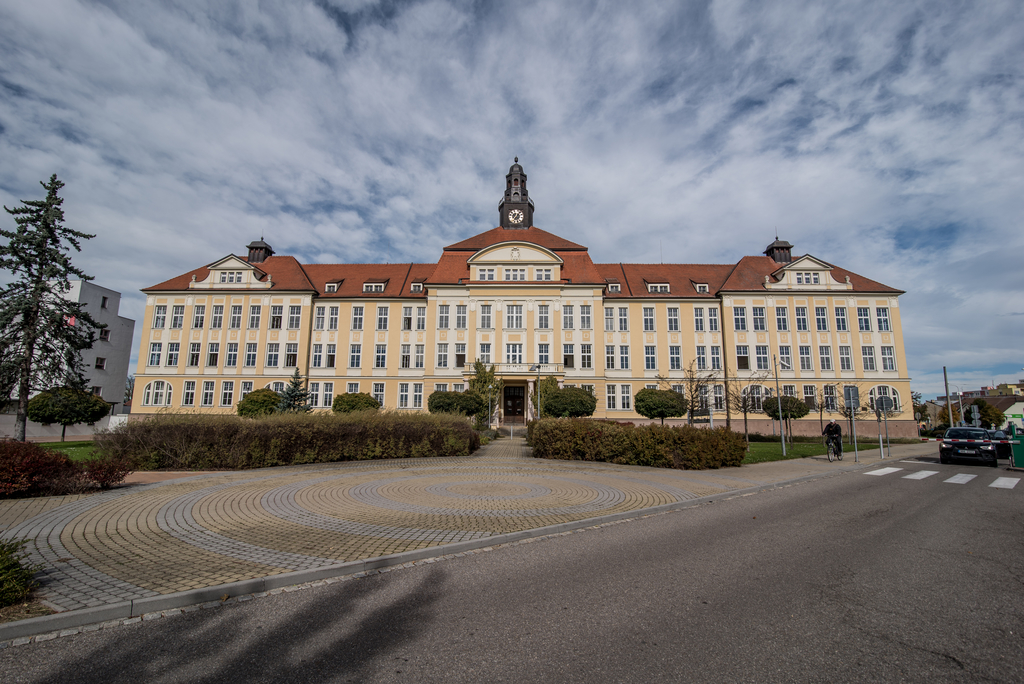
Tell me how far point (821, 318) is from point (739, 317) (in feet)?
23.5

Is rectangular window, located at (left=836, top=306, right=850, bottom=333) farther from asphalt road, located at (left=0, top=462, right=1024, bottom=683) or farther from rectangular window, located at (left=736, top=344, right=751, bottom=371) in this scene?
asphalt road, located at (left=0, top=462, right=1024, bottom=683)

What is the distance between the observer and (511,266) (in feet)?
143

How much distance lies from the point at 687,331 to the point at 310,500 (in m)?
40.7

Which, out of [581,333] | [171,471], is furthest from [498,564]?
[581,333]

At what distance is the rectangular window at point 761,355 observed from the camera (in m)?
43.6

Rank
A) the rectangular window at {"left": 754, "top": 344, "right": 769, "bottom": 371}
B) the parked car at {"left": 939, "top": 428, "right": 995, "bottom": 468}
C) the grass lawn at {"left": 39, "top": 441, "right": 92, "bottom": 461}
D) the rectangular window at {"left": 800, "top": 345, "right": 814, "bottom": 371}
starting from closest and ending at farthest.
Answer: the grass lawn at {"left": 39, "top": 441, "right": 92, "bottom": 461}, the parked car at {"left": 939, "top": 428, "right": 995, "bottom": 468}, the rectangular window at {"left": 800, "top": 345, "right": 814, "bottom": 371}, the rectangular window at {"left": 754, "top": 344, "right": 769, "bottom": 371}

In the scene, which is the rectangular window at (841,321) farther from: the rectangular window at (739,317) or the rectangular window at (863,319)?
the rectangular window at (739,317)

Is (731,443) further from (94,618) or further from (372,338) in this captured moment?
(372,338)

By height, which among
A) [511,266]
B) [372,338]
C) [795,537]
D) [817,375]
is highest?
[511,266]

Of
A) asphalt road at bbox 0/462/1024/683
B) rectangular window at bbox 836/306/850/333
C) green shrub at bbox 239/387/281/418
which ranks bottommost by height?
asphalt road at bbox 0/462/1024/683

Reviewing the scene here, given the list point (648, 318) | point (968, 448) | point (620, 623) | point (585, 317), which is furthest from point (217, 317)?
point (968, 448)

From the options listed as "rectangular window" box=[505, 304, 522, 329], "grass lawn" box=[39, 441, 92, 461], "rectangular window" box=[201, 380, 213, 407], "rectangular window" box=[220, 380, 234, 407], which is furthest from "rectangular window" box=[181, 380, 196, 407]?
"rectangular window" box=[505, 304, 522, 329]

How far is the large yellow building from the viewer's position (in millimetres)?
42844

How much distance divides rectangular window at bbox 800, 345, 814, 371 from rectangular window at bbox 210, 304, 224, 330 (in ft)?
171
